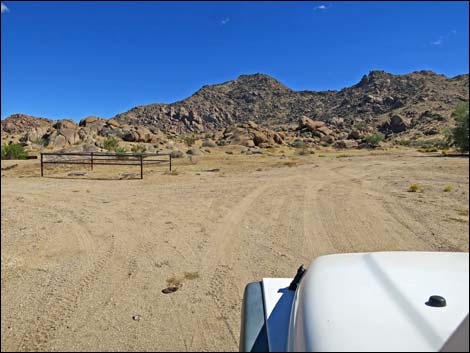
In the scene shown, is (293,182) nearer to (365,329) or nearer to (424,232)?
(424,232)

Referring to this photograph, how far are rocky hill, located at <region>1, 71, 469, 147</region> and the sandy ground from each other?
3378 centimetres

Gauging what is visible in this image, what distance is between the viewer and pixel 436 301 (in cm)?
150

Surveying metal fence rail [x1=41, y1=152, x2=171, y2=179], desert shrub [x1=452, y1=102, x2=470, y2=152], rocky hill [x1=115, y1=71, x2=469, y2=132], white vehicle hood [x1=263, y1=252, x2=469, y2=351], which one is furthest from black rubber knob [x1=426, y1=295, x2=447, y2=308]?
rocky hill [x1=115, y1=71, x2=469, y2=132]

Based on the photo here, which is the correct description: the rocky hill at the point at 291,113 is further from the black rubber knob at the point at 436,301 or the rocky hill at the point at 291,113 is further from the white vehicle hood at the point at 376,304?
the black rubber knob at the point at 436,301

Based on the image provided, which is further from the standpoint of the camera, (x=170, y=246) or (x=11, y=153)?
(x=11, y=153)

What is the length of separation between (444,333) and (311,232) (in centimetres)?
578

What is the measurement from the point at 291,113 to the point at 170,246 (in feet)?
328

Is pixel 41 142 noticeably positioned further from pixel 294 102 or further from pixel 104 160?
pixel 294 102

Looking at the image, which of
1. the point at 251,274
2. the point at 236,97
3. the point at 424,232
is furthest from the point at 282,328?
the point at 236,97

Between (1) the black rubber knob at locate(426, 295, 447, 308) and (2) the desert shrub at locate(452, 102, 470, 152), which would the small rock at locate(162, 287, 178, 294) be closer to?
(1) the black rubber knob at locate(426, 295, 447, 308)

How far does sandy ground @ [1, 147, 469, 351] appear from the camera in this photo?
3738mm

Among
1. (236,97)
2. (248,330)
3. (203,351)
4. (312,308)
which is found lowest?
(203,351)

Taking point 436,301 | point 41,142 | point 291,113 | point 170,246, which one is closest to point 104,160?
point 170,246

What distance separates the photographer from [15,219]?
8.08m
